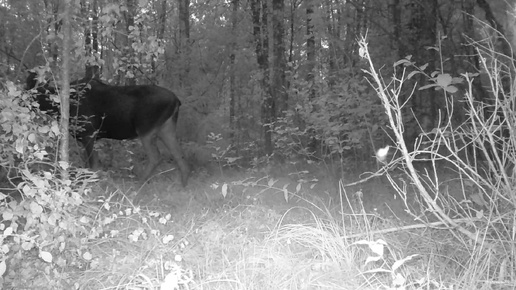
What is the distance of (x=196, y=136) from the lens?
40.3 feet

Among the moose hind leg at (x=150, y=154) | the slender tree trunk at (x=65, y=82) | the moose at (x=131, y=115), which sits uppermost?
the slender tree trunk at (x=65, y=82)

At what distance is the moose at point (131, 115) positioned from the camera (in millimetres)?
8148

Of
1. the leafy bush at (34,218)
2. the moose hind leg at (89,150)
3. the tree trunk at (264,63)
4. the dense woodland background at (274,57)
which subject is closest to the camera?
the leafy bush at (34,218)

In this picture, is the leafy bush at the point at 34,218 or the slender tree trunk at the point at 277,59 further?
the slender tree trunk at the point at 277,59

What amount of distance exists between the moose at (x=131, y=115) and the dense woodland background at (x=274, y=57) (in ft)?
1.36

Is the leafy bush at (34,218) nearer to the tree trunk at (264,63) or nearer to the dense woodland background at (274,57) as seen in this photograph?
the dense woodland background at (274,57)

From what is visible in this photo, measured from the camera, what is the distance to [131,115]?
27.7 ft

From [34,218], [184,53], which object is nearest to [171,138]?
[34,218]

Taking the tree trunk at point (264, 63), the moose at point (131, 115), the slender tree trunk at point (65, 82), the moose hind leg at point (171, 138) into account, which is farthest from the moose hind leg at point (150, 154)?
the slender tree trunk at point (65, 82)

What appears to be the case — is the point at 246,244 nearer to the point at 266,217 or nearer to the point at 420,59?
the point at 266,217

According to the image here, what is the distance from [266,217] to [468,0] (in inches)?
171

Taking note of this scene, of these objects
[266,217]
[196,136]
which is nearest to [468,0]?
[266,217]

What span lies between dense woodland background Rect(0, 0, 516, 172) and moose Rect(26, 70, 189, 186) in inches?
16.3

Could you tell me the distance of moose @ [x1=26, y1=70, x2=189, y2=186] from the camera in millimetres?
8148
